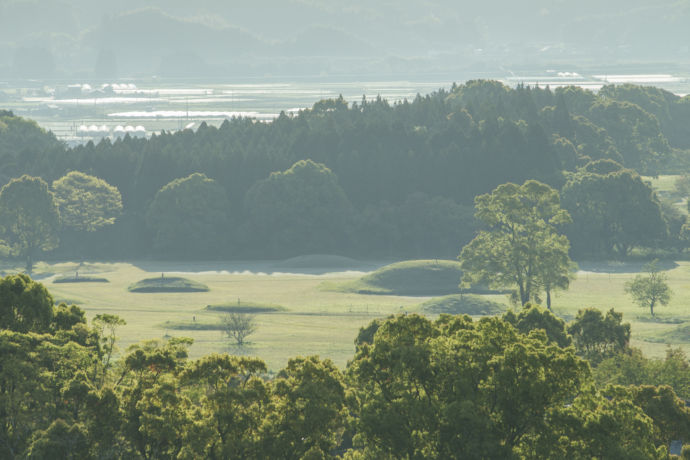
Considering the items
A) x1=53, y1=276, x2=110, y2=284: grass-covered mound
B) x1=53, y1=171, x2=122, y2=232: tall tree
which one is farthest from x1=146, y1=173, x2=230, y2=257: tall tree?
x1=53, y1=276, x2=110, y2=284: grass-covered mound

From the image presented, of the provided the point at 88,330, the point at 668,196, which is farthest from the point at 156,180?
the point at 88,330

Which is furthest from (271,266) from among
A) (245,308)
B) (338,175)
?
(245,308)

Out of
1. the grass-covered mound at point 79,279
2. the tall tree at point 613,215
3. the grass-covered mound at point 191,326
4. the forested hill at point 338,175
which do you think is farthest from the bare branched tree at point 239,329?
the tall tree at point 613,215

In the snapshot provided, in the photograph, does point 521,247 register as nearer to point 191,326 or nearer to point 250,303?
point 250,303

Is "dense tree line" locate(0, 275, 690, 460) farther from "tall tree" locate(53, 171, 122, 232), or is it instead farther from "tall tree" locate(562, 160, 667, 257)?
"tall tree" locate(53, 171, 122, 232)

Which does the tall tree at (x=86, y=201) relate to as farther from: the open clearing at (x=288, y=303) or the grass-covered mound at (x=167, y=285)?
the grass-covered mound at (x=167, y=285)

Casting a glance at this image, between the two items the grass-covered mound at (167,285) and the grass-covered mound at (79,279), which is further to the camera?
the grass-covered mound at (79,279)
